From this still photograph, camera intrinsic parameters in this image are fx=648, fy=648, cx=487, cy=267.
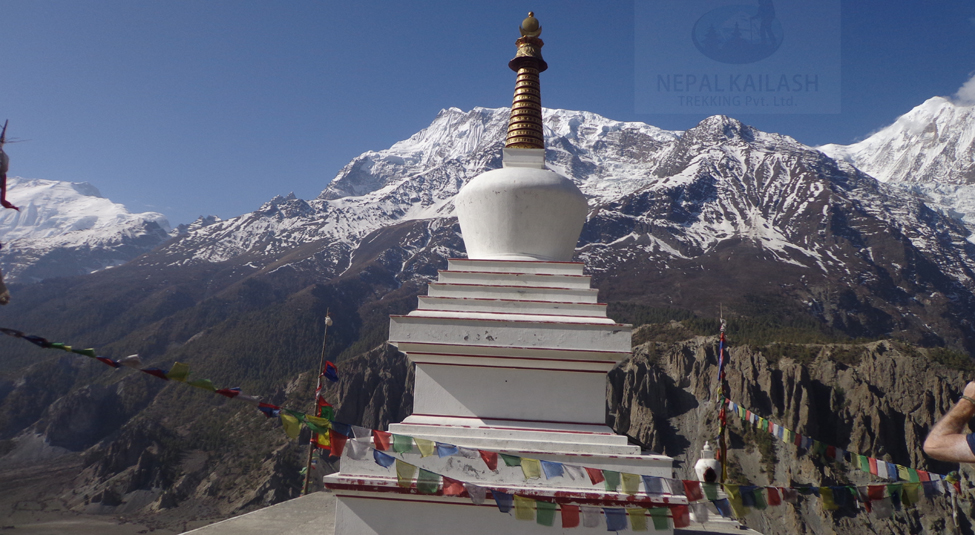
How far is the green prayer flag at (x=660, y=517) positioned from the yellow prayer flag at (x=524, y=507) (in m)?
1.77

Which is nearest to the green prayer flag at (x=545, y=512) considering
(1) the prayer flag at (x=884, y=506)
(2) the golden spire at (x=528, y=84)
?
(1) the prayer flag at (x=884, y=506)

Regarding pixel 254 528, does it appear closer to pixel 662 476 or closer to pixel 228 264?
pixel 662 476

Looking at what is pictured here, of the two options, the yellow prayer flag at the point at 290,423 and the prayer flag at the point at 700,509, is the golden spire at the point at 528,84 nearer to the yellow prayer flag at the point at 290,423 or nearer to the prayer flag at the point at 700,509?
the prayer flag at the point at 700,509

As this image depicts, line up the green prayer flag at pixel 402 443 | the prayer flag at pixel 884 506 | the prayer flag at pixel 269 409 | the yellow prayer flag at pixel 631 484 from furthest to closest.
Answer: the prayer flag at pixel 884 506
the yellow prayer flag at pixel 631 484
the green prayer flag at pixel 402 443
the prayer flag at pixel 269 409

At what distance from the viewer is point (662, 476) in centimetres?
946

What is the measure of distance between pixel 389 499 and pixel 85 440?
99731mm

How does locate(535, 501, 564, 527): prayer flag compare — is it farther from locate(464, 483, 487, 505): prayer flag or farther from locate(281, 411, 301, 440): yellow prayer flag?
locate(281, 411, 301, 440): yellow prayer flag

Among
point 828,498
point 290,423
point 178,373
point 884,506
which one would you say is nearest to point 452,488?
point 290,423

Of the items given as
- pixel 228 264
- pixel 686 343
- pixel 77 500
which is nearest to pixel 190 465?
pixel 77 500

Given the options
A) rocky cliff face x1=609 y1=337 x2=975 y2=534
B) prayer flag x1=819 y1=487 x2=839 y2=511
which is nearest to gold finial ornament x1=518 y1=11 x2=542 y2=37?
prayer flag x1=819 y1=487 x2=839 y2=511

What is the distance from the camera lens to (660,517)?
9.19 meters

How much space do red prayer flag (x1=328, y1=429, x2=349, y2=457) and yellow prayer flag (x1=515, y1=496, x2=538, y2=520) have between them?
2416 millimetres

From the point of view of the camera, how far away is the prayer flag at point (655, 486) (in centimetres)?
921

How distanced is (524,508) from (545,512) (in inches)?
16.1
